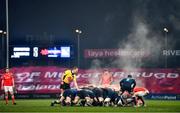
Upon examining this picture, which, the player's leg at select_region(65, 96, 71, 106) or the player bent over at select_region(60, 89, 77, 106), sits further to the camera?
the player's leg at select_region(65, 96, 71, 106)

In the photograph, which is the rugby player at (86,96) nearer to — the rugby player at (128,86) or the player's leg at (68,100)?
the player's leg at (68,100)

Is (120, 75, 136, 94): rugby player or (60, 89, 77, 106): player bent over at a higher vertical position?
(120, 75, 136, 94): rugby player

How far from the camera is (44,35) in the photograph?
68000mm

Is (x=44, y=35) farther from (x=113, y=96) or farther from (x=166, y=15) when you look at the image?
(x=113, y=96)

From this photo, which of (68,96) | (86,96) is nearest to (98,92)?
(86,96)

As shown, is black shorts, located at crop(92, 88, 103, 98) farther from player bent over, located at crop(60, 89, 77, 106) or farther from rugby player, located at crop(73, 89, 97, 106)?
player bent over, located at crop(60, 89, 77, 106)

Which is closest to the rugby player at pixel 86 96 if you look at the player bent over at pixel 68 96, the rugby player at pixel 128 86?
the player bent over at pixel 68 96

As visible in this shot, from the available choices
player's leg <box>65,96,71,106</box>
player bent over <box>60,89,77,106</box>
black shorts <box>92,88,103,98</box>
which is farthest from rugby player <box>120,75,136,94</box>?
player's leg <box>65,96,71,106</box>

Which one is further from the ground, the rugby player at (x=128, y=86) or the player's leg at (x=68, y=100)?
the rugby player at (x=128, y=86)

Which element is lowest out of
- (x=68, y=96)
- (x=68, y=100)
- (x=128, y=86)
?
(x=68, y=100)

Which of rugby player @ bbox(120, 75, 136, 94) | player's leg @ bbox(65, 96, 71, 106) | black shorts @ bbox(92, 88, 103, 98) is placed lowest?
player's leg @ bbox(65, 96, 71, 106)

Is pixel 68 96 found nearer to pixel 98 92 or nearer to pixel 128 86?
pixel 98 92

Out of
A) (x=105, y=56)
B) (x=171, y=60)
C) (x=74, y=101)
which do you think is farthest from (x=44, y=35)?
(x=74, y=101)

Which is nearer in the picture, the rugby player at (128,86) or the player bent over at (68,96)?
the player bent over at (68,96)
